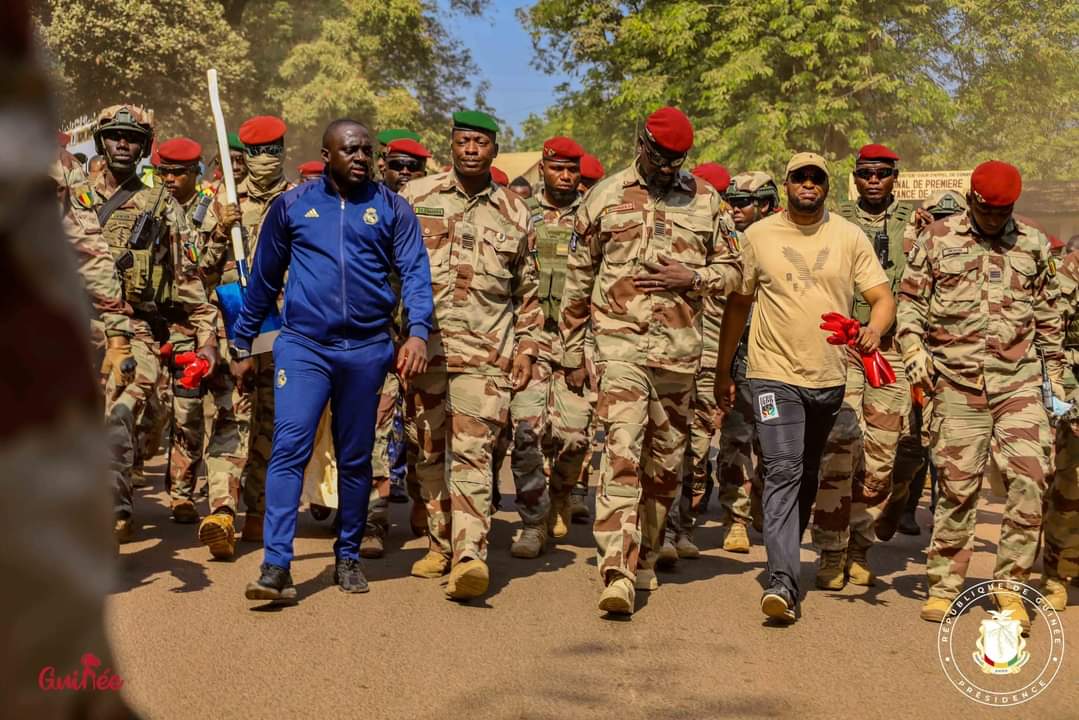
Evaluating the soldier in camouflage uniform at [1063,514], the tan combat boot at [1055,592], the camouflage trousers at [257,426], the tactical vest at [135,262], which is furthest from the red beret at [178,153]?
the tan combat boot at [1055,592]

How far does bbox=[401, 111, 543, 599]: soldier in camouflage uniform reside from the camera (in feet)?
25.5

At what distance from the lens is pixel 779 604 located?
271 inches

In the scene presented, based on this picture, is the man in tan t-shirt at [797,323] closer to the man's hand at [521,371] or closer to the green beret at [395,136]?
the man's hand at [521,371]

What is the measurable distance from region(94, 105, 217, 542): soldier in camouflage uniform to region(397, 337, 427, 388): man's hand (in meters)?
1.76

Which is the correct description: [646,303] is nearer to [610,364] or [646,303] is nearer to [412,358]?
[610,364]

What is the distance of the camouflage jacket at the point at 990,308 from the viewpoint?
751 centimetres

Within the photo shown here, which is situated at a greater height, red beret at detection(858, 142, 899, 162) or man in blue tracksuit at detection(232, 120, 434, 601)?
red beret at detection(858, 142, 899, 162)

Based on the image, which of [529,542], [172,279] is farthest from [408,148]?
[529,542]

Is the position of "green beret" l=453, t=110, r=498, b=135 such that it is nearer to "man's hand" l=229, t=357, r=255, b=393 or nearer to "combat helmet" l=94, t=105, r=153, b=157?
"man's hand" l=229, t=357, r=255, b=393

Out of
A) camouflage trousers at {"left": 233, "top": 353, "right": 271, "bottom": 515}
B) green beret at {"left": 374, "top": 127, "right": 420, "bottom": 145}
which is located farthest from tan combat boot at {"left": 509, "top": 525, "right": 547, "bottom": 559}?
green beret at {"left": 374, "top": 127, "right": 420, "bottom": 145}

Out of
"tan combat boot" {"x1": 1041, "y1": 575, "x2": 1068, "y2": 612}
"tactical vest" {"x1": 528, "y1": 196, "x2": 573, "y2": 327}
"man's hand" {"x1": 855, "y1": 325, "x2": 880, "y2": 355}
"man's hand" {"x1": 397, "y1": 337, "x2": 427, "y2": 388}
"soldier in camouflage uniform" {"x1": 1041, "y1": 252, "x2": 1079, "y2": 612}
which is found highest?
"tactical vest" {"x1": 528, "y1": 196, "x2": 573, "y2": 327}

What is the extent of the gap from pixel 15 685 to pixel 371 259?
6.16 m

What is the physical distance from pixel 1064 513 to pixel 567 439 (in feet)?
11.0

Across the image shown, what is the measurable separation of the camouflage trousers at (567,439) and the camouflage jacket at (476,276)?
1.35 m
